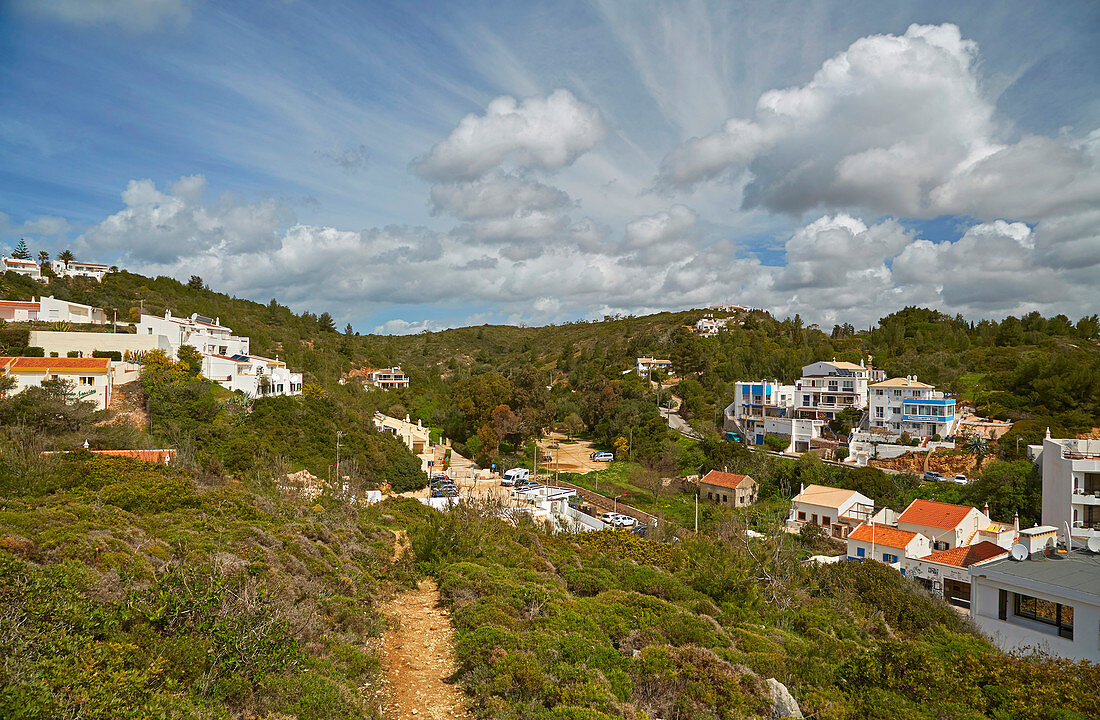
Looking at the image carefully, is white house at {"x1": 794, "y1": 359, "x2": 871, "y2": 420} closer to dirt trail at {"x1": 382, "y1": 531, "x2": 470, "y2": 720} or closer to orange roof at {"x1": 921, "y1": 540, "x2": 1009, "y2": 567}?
orange roof at {"x1": 921, "y1": 540, "x2": 1009, "y2": 567}

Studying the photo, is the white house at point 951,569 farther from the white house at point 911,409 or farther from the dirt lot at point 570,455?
the dirt lot at point 570,455

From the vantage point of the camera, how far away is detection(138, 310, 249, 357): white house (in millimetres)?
34125

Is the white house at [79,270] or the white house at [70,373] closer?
the white house at [70,373]

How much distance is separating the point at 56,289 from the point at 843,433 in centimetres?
6324

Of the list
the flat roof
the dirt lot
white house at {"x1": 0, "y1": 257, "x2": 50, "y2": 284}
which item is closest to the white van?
the dirt lot

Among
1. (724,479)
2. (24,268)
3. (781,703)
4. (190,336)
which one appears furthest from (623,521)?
(24,268)

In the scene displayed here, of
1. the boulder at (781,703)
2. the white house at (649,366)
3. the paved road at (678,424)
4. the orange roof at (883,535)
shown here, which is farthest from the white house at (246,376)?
the white house at (649,366)

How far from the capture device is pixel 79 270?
5878 cm

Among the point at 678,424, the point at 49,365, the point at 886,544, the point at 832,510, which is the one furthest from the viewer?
the point at 678,424

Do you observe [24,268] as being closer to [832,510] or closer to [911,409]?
[832,510]

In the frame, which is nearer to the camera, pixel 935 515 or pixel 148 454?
pixel 148 454

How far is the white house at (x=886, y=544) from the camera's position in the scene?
23938mm

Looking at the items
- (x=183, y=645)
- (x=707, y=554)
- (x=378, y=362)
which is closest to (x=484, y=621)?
(x=183, y=645)

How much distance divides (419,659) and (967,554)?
23.7 metres
